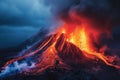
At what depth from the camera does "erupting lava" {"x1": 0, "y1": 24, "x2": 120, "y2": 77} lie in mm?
35281

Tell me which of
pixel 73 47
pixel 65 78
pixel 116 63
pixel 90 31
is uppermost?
pixel 90 31

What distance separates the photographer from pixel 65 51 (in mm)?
37469

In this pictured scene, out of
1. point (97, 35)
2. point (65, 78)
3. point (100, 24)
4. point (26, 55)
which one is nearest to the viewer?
point (65, 78)

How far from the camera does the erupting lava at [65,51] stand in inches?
1389

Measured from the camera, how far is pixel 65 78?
1153 inches

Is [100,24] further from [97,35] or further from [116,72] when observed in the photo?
[116,72]

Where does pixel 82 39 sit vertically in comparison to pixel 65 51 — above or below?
above

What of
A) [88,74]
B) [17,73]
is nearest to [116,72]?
[88,74]

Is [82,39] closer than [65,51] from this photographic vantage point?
No

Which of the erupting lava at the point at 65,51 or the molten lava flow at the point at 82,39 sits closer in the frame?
the erupting lava at the point at 65,51

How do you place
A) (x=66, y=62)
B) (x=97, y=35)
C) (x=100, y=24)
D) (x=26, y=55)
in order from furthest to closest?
(x=97, y=35) → (x=100, y=24) → (x=26, y=55) → (x=66, y=62)

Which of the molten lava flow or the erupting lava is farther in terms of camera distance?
the molten lava flow

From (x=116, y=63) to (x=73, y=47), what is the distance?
4849 millimetres

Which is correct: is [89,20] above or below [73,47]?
above
